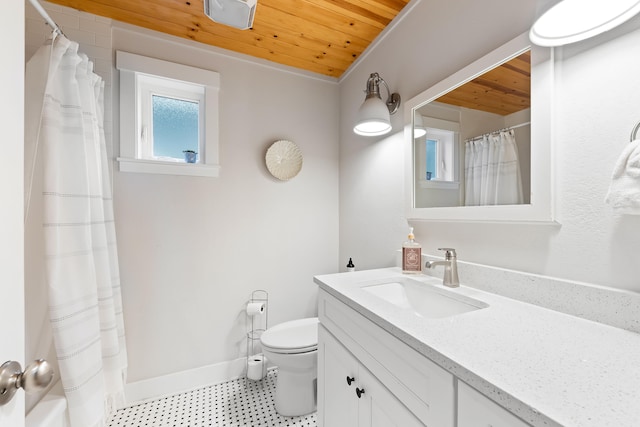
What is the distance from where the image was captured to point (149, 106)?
5.85ft

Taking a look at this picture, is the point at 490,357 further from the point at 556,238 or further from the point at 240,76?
the point at 240,76

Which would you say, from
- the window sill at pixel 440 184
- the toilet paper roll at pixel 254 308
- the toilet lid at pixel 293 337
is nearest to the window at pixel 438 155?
the window sill at pixel 440 184

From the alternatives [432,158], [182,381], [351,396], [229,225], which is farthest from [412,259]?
[182,381]

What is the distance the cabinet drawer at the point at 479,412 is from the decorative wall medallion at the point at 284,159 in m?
1.70

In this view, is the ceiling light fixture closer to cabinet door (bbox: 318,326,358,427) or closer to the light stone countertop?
the light stone countertop

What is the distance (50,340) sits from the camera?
107cm

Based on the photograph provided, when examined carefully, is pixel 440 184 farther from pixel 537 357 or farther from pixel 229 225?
pixel 229 225

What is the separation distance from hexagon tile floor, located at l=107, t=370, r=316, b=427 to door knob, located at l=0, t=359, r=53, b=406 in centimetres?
130

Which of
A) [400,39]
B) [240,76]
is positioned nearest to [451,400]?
[400,39]

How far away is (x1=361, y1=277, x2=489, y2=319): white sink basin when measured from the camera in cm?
98

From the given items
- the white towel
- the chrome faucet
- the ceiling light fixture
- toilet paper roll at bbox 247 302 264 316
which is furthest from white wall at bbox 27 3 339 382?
the white towel

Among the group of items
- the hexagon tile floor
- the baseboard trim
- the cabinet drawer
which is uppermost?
the cabinet drawer
